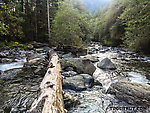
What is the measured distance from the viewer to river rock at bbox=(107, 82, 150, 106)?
107 inches

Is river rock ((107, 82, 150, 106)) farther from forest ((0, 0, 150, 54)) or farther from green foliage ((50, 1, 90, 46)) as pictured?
green foliage ((50, 1, 90, 46))

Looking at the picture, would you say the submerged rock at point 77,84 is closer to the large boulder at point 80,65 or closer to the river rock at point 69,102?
the river rock at point 69,102

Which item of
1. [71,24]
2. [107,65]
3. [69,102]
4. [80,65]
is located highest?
[71,24]

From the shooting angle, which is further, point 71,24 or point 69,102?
point 71,24

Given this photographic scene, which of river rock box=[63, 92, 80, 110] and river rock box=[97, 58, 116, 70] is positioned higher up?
river rock box=[97, 58, 116, 70]

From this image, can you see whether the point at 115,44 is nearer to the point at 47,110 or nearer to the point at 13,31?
the point at 13,31

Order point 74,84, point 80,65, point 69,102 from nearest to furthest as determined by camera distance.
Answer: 1. point 69,102
2. point 74,84
3. point 80,65

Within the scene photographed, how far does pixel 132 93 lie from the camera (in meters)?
2.92

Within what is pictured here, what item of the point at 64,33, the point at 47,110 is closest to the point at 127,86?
the point at 47,110

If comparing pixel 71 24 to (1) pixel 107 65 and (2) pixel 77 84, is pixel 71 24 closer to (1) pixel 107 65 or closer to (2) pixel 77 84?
(1) pixel 107 65

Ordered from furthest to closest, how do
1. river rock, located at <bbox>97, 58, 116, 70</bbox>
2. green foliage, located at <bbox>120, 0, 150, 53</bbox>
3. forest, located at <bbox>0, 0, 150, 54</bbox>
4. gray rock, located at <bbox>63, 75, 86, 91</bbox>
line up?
1. forest, located at <bbox>0, 0, 150, 54</bbox>
2. green foliage, located at <bbox>120, 0, 150, 53</bbox>
3. river rock, located at <bbox>97, 58, 116, 70</bbox>
4. gray rock, located at <bbox>63, 75, 86, 91</bbox>

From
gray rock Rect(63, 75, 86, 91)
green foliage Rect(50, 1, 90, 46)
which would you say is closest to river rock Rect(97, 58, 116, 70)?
gray rock Rect(63, 75, 86, 91)

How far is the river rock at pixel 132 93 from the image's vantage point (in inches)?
107

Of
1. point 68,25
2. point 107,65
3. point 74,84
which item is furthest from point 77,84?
point 68,25
